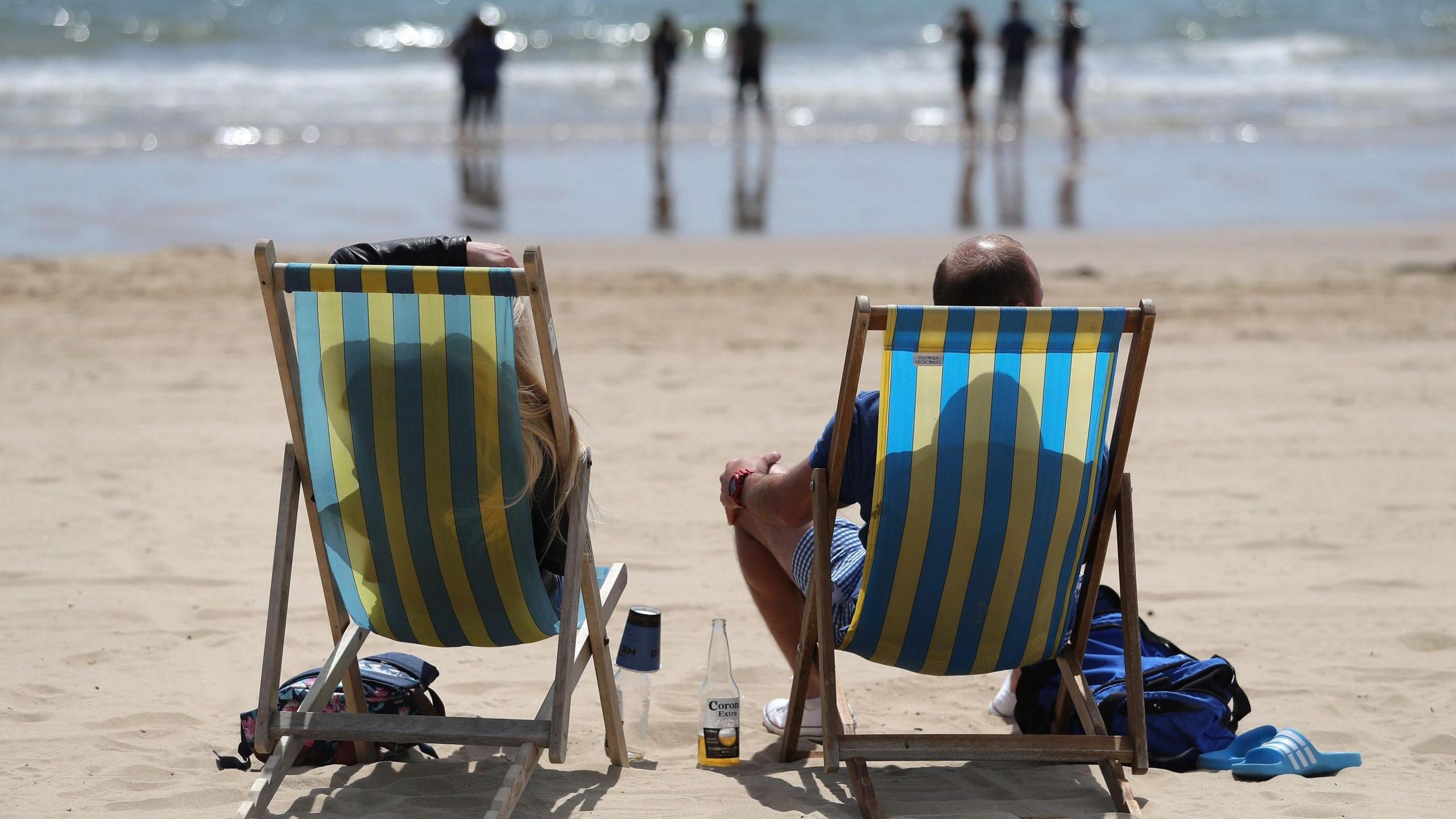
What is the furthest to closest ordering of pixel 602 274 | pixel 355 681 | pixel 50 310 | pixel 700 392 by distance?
pixel 602 274 → pixel 50 310 → pixel 700 392 → pixel 355 681

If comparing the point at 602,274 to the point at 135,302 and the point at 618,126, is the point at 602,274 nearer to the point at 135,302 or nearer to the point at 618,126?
the point at 135,302

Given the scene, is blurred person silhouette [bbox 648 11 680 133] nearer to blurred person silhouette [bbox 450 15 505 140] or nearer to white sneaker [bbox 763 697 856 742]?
blurred person silhouette [bbox 450 15 505 140]

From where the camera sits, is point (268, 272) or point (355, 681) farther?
point (355, 681)

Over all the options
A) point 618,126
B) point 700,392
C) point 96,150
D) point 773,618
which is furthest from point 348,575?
point 618,126

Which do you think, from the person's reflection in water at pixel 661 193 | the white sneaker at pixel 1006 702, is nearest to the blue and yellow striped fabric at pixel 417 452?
the white sneaker at pixel 1006 702

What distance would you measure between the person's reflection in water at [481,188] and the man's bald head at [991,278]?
7.99m

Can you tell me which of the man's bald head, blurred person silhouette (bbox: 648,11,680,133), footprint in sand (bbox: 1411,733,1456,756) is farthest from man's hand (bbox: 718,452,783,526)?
blurred person silhouette (bbox: 648,11,680,133)

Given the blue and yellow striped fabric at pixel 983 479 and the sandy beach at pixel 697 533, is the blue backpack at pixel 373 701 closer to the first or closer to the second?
the sandy beach at pixel 697 533

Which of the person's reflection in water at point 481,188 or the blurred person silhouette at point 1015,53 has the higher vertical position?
the blurred person silhouette at point 1015,53

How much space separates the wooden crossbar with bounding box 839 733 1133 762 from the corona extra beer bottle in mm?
346

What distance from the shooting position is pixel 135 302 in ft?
25.4

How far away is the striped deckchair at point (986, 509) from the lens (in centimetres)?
256

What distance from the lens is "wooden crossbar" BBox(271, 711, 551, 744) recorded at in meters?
2.77

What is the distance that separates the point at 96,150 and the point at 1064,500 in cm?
1471
